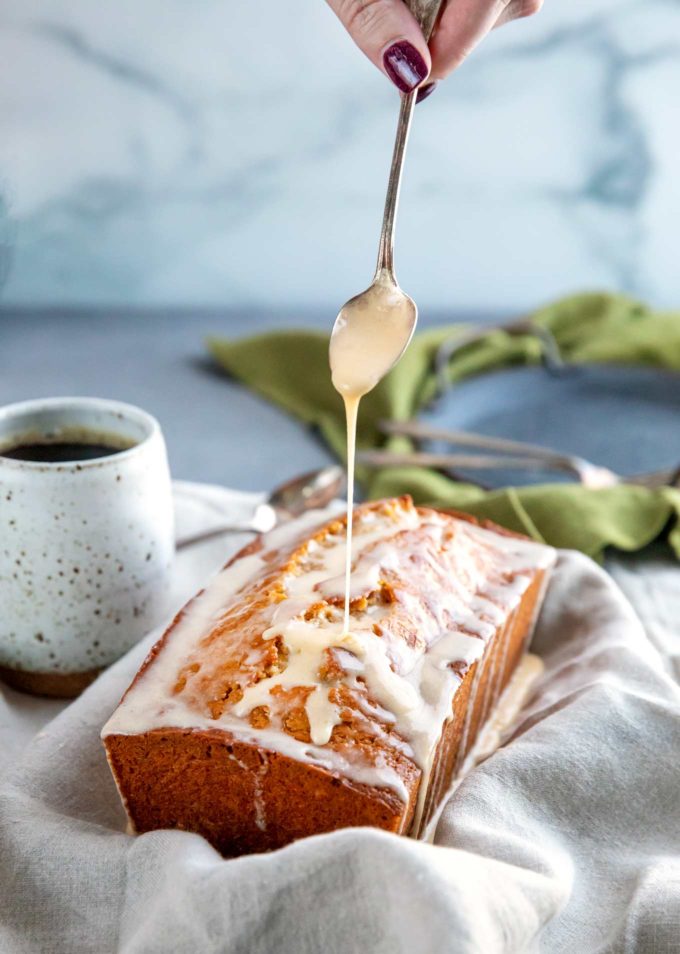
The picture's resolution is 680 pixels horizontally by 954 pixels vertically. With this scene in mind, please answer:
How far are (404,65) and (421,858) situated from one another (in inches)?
42.9

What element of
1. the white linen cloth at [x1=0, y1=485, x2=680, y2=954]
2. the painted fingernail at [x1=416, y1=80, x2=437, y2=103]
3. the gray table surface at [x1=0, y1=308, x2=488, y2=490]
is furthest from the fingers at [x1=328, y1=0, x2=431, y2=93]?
the gray table surface at [x1=0, y1=308, x2=488, y2=490]

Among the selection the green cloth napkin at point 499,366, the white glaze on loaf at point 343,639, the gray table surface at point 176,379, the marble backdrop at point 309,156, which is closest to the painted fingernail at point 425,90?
the white glaze on loaf at point 343,639

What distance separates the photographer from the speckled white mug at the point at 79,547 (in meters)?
1.65

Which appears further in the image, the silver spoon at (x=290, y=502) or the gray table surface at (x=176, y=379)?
the gray table surface at (x=176, y=379)

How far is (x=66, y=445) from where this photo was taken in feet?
6.02

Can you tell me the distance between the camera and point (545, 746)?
1.50 metres

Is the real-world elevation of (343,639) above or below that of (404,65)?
below

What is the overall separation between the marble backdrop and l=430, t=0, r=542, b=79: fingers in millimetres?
2127

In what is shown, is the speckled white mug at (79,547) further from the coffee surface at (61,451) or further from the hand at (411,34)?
the hand at (411,34)

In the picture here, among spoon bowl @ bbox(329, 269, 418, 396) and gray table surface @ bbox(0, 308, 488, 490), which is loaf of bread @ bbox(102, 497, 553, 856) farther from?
gray table surface @ bbox(0, 308, 488, 490)

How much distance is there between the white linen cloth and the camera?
3.74ft

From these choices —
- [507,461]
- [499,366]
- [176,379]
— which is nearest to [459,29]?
[507,461]

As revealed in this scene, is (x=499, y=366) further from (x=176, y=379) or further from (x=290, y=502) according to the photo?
(x=290, y=502)

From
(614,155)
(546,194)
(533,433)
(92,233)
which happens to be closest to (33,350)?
(92,233)
